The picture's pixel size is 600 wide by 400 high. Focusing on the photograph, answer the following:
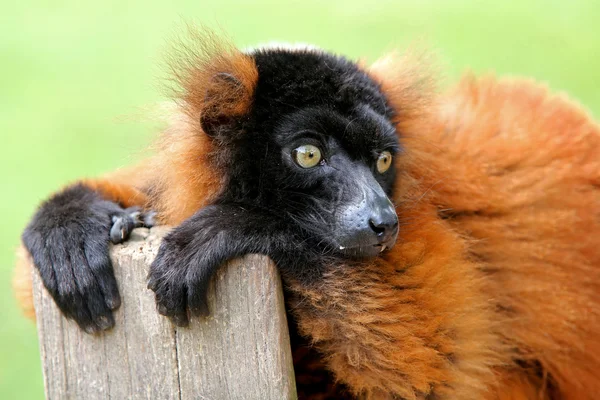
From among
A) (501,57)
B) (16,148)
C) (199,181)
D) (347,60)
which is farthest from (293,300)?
(501,57)

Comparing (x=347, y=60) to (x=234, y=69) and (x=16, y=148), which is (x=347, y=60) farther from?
(x=16, y=148)

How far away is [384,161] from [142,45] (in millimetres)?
7217

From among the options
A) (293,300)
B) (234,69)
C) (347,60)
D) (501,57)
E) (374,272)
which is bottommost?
(293,300)

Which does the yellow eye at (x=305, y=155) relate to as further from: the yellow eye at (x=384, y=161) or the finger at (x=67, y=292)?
the finger at (x=67, y=292)

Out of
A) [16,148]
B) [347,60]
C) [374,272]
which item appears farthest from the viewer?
[16,148]

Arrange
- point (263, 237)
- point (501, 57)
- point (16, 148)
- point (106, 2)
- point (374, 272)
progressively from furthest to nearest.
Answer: point (106, 2) → point (501, 57) → point (16, 148) → point (374, 272) → point (263, 237)

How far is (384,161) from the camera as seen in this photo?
11.4ft

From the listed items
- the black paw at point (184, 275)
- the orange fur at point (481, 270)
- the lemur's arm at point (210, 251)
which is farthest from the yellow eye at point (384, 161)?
the black paw at point (184, 275)

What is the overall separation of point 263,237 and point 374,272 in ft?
1.65

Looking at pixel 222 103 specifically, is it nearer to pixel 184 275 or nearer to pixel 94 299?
pixel 184 275

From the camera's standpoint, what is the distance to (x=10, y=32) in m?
10.0

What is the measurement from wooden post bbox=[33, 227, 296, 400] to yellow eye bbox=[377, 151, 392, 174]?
93 centimetres

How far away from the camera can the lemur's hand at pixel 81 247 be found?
112 inches

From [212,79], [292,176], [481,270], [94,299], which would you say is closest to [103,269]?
[94,299]
